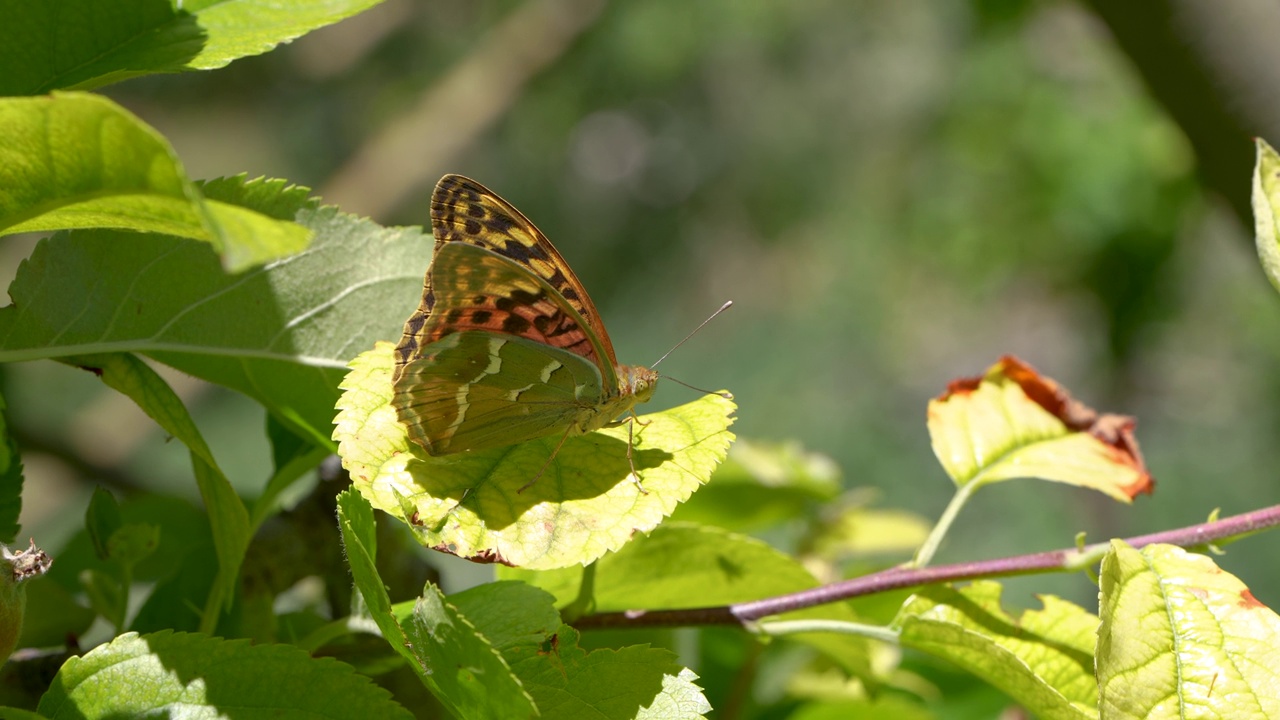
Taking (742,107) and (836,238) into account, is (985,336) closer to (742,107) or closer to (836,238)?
(836,238)

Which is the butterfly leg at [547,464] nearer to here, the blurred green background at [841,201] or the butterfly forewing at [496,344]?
the butterfly forewing at [496,344]

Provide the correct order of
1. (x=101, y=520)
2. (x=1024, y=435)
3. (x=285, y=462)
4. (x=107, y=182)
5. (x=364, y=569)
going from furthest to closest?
1. (x=1024, y=435)
2. (x=285, y=462)
3. (x=101, y=520)
4. (x=364, y=569)
5. (x=107, y=182)

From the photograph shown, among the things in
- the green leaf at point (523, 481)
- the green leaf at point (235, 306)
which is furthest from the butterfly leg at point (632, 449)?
the green leaf at point (235, 306)

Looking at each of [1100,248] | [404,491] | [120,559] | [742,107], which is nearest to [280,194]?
[404,491]

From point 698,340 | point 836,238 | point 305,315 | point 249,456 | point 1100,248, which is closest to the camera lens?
point 305,315

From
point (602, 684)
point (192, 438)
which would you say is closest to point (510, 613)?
point (602, 684)

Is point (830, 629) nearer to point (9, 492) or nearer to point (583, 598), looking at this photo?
point (583, 598)
